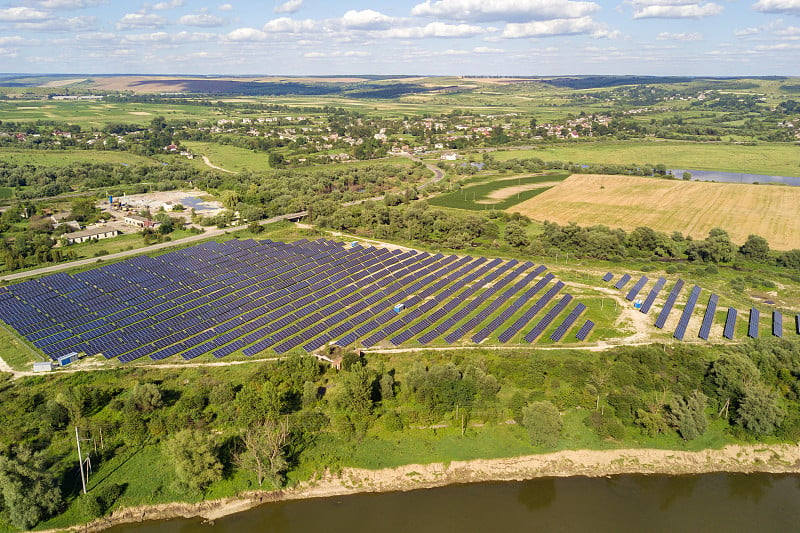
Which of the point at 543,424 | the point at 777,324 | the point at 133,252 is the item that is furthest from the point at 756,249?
the point at 133,252

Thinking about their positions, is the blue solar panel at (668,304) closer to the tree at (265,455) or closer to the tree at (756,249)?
the tree at (756,249)

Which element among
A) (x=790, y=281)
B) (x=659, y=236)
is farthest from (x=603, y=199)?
(x=790, y=281)

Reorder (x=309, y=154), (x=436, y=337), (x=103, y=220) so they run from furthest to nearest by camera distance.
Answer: (x=309, y=154) → (x=103, y=220) → (x=436, y=337)

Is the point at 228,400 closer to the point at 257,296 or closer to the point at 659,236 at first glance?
the point at 257,296

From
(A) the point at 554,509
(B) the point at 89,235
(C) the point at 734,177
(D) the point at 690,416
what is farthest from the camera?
(C) the point at 734,177

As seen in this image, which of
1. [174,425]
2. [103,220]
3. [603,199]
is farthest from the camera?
[603,199]

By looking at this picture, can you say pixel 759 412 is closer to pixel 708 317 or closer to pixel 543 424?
pixel 543 424

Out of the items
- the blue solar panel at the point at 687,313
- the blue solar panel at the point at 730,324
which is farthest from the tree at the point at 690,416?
the blue solar panel at the point at 730,324
